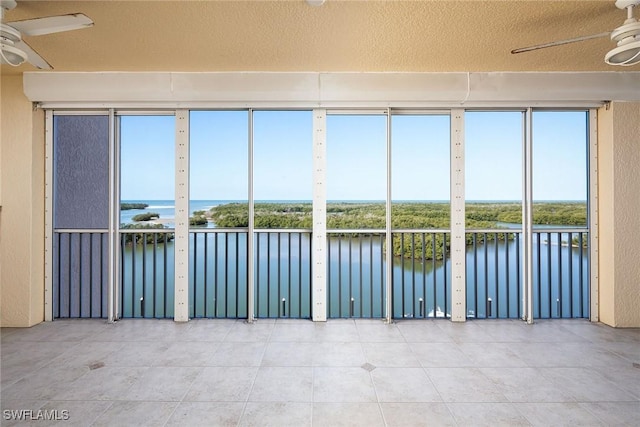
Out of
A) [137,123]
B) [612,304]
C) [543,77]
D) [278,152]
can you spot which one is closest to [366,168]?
[278,152]

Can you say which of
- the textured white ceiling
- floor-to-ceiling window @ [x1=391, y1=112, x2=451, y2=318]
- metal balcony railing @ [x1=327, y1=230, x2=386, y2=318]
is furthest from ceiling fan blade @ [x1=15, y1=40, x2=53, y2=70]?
floor-to-ceiling window @ [x1=391, y1=112, x2=451, y2=318]

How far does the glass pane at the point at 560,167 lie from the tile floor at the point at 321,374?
126cm

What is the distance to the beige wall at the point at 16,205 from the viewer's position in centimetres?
349

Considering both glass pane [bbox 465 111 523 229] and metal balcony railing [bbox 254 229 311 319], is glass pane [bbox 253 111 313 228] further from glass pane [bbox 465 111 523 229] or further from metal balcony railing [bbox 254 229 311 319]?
glass pane [bbox 465 111 523 229]

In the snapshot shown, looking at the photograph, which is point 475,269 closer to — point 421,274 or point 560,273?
point 421,274

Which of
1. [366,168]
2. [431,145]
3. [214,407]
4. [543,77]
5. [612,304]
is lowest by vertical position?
[214,407]

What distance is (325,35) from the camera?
270 centimetres

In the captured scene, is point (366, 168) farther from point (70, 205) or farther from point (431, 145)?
point (70, 205)

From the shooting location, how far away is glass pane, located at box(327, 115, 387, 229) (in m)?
3.69

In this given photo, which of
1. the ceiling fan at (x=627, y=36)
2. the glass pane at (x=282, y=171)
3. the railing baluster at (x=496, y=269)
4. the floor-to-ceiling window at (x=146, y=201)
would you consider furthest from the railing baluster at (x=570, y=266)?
the floor-to-ceiling window at (x=146, y=201)

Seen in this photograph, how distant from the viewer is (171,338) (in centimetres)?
314

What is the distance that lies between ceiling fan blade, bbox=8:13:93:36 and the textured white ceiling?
0.41 m

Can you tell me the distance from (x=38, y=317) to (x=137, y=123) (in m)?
2.44

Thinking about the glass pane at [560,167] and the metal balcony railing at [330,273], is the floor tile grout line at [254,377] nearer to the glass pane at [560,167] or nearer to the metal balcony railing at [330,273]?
the metal balcony railing at [330,273]
